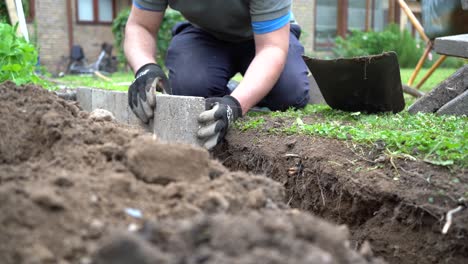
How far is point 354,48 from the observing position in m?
11.5

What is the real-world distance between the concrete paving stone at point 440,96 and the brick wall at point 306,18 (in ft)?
32.8

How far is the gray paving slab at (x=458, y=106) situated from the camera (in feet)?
10.5

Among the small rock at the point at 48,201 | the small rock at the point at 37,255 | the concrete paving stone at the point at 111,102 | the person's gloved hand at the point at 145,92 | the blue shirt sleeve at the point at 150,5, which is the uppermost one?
the blue shirt sleeve at the point at 150,5

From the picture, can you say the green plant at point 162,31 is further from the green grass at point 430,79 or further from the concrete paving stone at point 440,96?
the concrete paving stone at point 440,96

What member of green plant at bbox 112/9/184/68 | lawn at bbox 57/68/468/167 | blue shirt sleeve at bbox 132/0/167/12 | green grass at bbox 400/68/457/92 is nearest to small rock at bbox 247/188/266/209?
lawn at bbox 57/68/468/167

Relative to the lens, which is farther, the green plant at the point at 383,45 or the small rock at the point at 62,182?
the green plant at the point at 383,45

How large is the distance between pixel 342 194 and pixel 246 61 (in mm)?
1731

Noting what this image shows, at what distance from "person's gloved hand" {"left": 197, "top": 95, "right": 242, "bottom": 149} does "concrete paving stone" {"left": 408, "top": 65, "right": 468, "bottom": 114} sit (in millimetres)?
1302

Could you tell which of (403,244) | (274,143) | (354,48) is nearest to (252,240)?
(403,244)

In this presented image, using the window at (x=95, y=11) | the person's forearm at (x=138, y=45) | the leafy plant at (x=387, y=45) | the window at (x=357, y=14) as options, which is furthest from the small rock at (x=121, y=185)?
the window at (x=357, y=14)

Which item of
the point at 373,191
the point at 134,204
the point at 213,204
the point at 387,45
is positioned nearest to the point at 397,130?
the point at 373,191

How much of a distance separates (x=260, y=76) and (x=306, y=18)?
11.1 m

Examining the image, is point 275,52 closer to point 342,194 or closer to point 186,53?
point 186,53

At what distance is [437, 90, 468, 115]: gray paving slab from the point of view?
3.21 m
